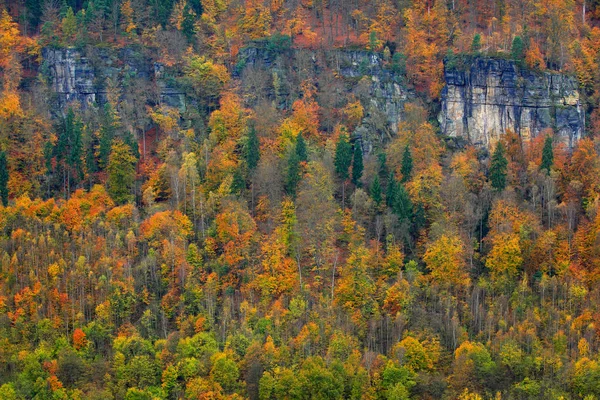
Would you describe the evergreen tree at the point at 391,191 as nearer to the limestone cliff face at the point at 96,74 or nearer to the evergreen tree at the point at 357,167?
the evergreen tree at the point at 357,167

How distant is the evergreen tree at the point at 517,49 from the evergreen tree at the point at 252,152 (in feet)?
104

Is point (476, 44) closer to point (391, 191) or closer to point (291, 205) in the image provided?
point (391, 191)

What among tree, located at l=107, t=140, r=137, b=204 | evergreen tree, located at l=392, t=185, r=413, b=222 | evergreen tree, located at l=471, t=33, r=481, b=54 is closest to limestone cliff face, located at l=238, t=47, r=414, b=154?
evergreen tree, located at l=471, t=33, r=481, b=54

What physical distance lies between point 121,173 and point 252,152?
45.3ft

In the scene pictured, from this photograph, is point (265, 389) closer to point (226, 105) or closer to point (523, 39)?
point (226, 105)

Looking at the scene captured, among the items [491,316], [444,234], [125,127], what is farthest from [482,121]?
[125,127]

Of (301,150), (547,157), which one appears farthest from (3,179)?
(547,157)

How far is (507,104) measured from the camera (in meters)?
126

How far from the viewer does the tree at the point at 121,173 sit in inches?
4542

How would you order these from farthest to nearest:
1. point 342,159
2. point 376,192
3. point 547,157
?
1. point 342,159
2. point 547,157
3. point 376,192

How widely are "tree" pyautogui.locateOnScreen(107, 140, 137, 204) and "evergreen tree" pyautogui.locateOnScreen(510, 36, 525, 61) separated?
44388 mm

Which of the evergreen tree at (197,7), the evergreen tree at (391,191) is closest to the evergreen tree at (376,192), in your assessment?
the evergreen tree at (391,191)

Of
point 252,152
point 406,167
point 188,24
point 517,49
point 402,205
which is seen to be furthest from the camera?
point 188,24

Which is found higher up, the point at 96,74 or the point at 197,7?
the point at 197,7
